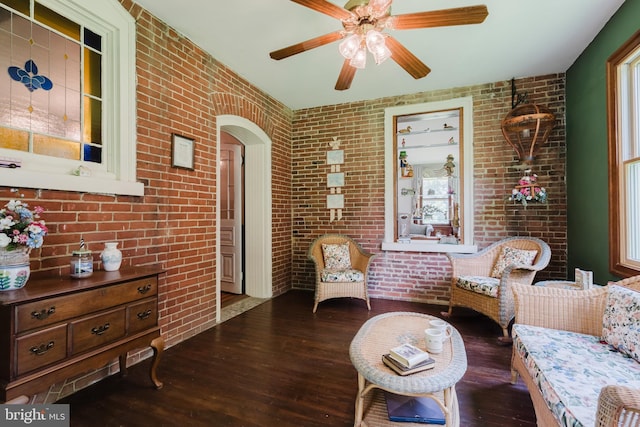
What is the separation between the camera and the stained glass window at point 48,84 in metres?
1.72

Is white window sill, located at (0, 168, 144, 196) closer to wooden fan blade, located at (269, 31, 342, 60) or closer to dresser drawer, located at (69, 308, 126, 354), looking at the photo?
dresser drawer, located at (69, 308, 126, 354)

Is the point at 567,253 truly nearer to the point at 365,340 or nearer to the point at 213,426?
the point at 365,340

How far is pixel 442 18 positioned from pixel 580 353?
2.06 metres

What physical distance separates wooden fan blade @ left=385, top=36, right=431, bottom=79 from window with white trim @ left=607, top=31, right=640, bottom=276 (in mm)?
1554

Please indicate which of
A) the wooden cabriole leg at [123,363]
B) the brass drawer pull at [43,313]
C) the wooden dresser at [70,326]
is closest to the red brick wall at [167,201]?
the wooden cabriole leg at [123,363]

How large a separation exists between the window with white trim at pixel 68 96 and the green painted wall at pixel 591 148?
3928 millimetres

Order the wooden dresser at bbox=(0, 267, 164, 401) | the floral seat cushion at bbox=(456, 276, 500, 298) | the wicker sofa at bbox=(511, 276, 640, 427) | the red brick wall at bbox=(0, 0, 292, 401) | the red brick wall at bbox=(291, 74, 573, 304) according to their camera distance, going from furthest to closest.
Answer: the red brick wall at bbox=(291, 74, 573, 304)
the floral seat cushion at bbox=(456, 276, 500, 298)
the red brick wall at bbox=(0, 0, 292, 401)
the wooden dresser at bbox=(0, 267, 164, 401)
the wicker sofa at bbox=(511, 276, 640, 427)

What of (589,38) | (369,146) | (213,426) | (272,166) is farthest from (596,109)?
(213,426)

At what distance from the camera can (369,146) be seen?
14.0 feet

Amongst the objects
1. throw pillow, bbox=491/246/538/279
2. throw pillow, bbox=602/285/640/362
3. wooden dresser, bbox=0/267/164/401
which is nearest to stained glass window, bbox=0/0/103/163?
wooden dresser, bbox=0/267/164/401

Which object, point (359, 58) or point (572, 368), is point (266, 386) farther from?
point (359, 58)

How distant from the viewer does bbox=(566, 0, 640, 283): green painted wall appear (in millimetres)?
2439

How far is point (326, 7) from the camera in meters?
1.74

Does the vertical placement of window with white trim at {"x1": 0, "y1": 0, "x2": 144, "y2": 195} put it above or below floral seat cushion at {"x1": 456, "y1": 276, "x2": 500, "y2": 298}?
above
